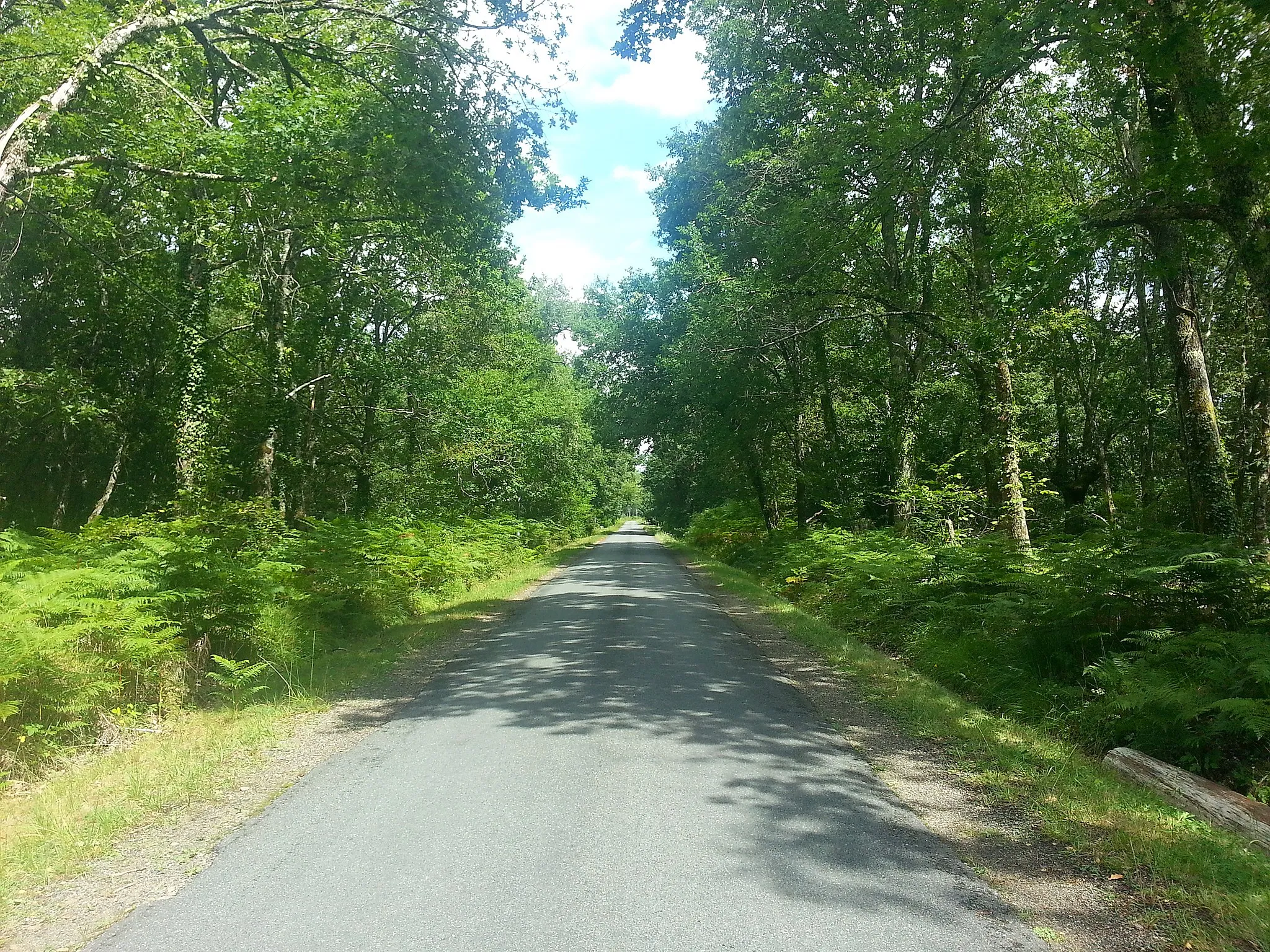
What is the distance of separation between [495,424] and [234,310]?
9.56 meters

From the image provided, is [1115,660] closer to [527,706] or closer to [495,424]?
[527,706]

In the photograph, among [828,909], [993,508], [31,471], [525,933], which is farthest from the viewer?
[31,471]

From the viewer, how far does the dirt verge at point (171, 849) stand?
323cm

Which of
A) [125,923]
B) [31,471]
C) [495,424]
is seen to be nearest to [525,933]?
[125,923]

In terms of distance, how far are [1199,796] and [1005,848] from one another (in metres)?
1.53

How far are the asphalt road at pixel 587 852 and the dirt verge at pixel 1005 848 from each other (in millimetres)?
170

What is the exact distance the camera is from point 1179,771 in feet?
16.0

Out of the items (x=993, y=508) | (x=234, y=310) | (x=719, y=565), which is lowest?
(x=719, y=565)

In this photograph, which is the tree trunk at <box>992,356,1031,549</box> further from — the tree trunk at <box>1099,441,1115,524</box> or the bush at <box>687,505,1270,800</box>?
the tree trunk at <box>1099,441,1115,524</box>

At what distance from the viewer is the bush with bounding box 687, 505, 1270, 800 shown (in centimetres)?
534

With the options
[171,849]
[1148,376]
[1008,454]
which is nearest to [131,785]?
[171,849]

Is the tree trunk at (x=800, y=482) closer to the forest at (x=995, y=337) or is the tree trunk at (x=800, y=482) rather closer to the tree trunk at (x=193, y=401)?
the forest at (x=995, y=337)

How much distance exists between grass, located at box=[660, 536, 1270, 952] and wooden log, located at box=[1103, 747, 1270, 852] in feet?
0.31

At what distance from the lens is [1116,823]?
13.8ft
